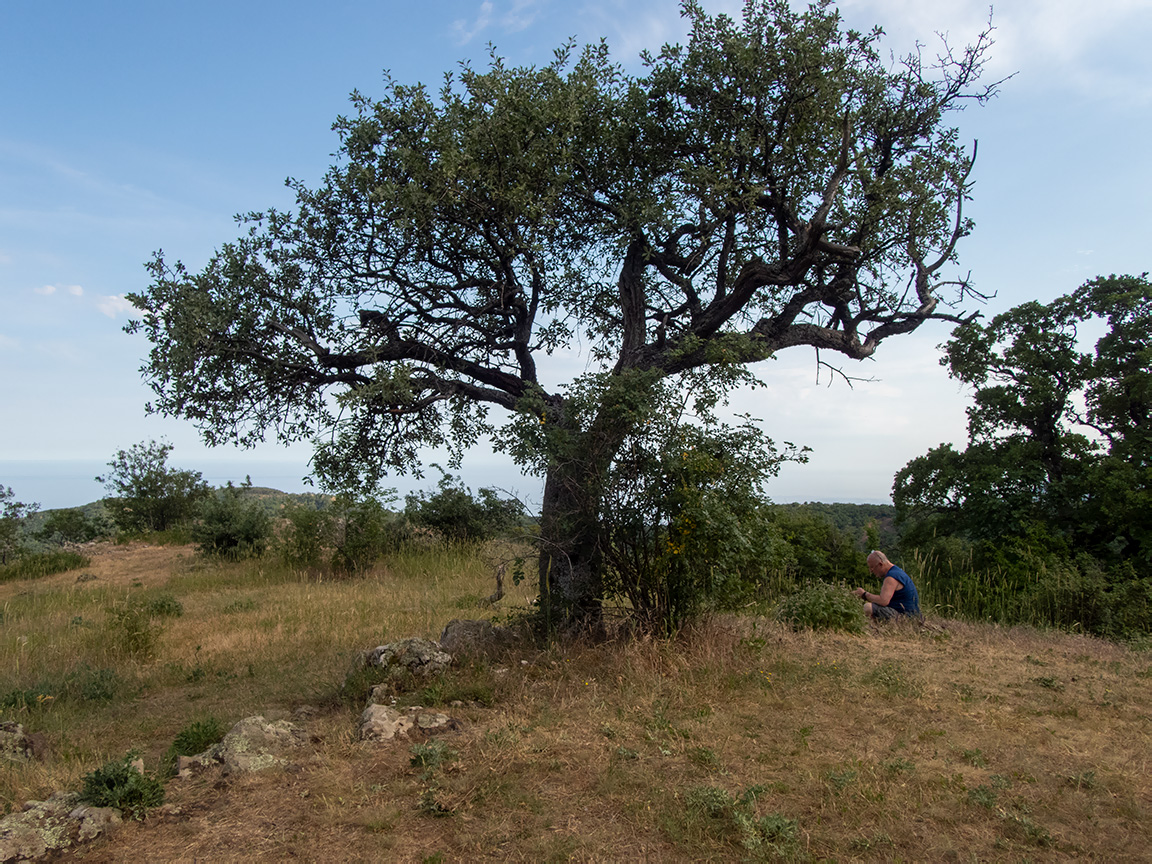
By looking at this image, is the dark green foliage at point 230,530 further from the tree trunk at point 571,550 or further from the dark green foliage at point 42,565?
the tree trunk at point 571,550

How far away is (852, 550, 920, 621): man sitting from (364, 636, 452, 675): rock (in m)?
5.79

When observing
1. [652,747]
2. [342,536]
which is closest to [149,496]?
[342,536]

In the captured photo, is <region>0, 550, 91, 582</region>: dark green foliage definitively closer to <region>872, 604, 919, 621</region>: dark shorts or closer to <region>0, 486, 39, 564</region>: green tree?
<region>0, 486, 39, 564</region>: green tree

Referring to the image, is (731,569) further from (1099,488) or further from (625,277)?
(1099,488)

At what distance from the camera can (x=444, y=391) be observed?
823cm

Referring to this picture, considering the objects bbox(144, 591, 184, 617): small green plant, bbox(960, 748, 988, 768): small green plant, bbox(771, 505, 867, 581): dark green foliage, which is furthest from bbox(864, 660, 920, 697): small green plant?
bbox(144, 591, 184, 617): small green plant

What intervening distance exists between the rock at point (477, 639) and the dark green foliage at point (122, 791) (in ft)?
11.1

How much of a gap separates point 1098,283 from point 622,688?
757 inches

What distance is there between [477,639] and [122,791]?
→ 3.79 meters

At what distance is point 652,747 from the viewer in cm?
496

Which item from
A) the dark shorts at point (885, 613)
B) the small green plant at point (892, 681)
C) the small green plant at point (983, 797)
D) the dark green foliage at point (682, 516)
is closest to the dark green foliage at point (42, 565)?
the dark green foliage at point (682, 516)

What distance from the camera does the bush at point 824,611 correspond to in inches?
351

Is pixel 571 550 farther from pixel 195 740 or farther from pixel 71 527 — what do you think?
pixel 71 527

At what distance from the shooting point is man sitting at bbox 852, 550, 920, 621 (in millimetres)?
9258
